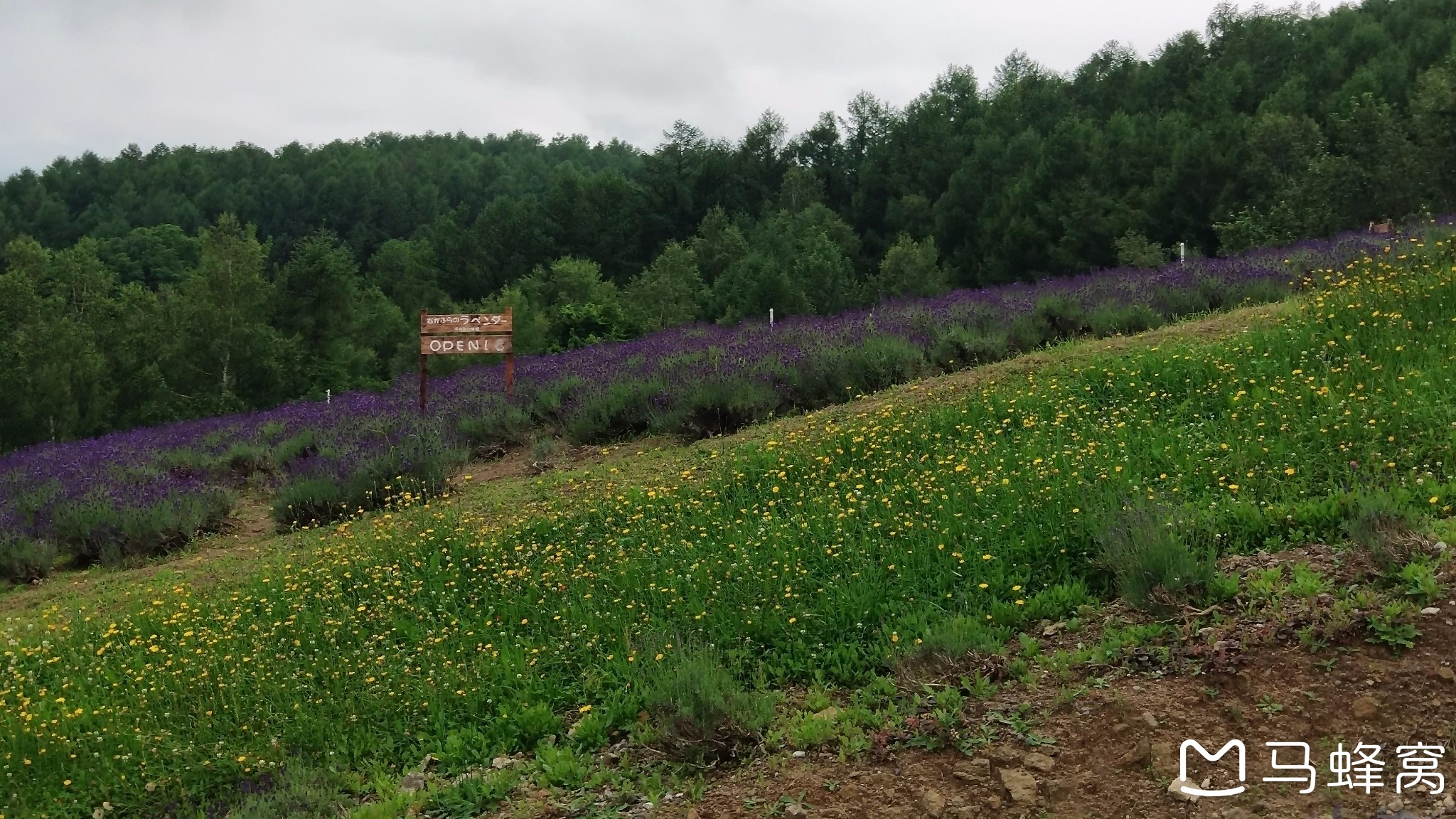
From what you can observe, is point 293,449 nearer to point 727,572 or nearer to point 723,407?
point 723,407

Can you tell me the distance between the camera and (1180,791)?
3.57m

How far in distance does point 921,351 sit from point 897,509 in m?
4.93

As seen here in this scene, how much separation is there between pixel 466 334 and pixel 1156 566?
1010cm

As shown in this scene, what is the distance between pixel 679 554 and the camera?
635cm

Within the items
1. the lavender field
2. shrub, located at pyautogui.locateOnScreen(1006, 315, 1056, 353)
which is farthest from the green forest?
shrub, located at pyautogui.locateOnScreen(1006, 315, 1056, 353)

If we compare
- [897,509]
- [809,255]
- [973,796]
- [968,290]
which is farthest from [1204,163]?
[973,796]

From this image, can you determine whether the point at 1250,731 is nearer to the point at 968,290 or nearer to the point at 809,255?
the point at 968,290

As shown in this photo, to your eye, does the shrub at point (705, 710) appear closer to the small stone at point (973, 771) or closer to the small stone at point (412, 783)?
the small stone at point (973, 771)

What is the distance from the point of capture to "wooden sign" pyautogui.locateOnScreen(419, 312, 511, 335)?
1309 centimetres

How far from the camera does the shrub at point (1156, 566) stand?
4609 millimetres

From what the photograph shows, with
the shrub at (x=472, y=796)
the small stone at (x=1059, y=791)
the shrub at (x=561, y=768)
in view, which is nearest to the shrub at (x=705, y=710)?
the shrub at (x=561, y=768)

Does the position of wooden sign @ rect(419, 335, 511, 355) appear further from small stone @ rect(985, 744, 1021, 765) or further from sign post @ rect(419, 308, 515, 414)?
small stone @ rect(985, 744, 1021, 765)

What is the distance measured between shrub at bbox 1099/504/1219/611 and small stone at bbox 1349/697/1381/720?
87 cm

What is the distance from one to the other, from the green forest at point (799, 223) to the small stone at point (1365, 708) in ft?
73.1
